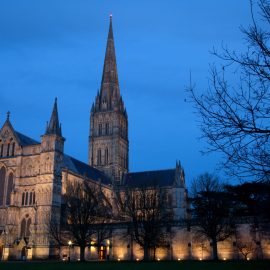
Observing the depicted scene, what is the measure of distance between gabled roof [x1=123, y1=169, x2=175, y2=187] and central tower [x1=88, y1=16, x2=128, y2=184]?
2.70 metres

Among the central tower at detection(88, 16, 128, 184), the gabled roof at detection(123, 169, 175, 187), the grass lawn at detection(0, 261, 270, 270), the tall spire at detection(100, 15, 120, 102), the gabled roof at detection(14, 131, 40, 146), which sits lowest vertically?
the grass lawn at detection(0, 261, 270, 270)

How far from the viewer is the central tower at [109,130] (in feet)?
325

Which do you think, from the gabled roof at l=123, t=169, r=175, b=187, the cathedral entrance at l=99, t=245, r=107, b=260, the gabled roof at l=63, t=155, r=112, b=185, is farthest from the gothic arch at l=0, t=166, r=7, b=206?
the gabled roof at l=123, t=169, r=175, b=187

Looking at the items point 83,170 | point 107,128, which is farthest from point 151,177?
point 107,128

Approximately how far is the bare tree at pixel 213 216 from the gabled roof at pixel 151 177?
30553mm

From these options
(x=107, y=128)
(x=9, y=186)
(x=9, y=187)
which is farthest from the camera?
(x=107, y=128)

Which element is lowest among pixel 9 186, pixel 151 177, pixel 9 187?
pixel 9 187

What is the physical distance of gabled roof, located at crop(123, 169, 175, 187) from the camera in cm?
8819

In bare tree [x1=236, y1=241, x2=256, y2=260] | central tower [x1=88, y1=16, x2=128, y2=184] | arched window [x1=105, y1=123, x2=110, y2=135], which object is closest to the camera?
bare tree [x1=236, y1=241, x2=256, y2=260]

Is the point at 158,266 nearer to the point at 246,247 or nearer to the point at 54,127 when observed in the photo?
the point at 246,247

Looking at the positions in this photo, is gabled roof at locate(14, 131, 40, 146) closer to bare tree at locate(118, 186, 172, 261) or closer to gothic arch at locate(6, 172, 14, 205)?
gothic arch at locate(6, 172, 14, 205)

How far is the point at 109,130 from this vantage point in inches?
4043

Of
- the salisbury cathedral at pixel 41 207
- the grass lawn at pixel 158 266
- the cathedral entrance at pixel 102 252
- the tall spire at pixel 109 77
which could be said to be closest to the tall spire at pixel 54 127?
the salisbury cathedral at pixel 41 207

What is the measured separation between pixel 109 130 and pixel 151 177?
19.1 metres
